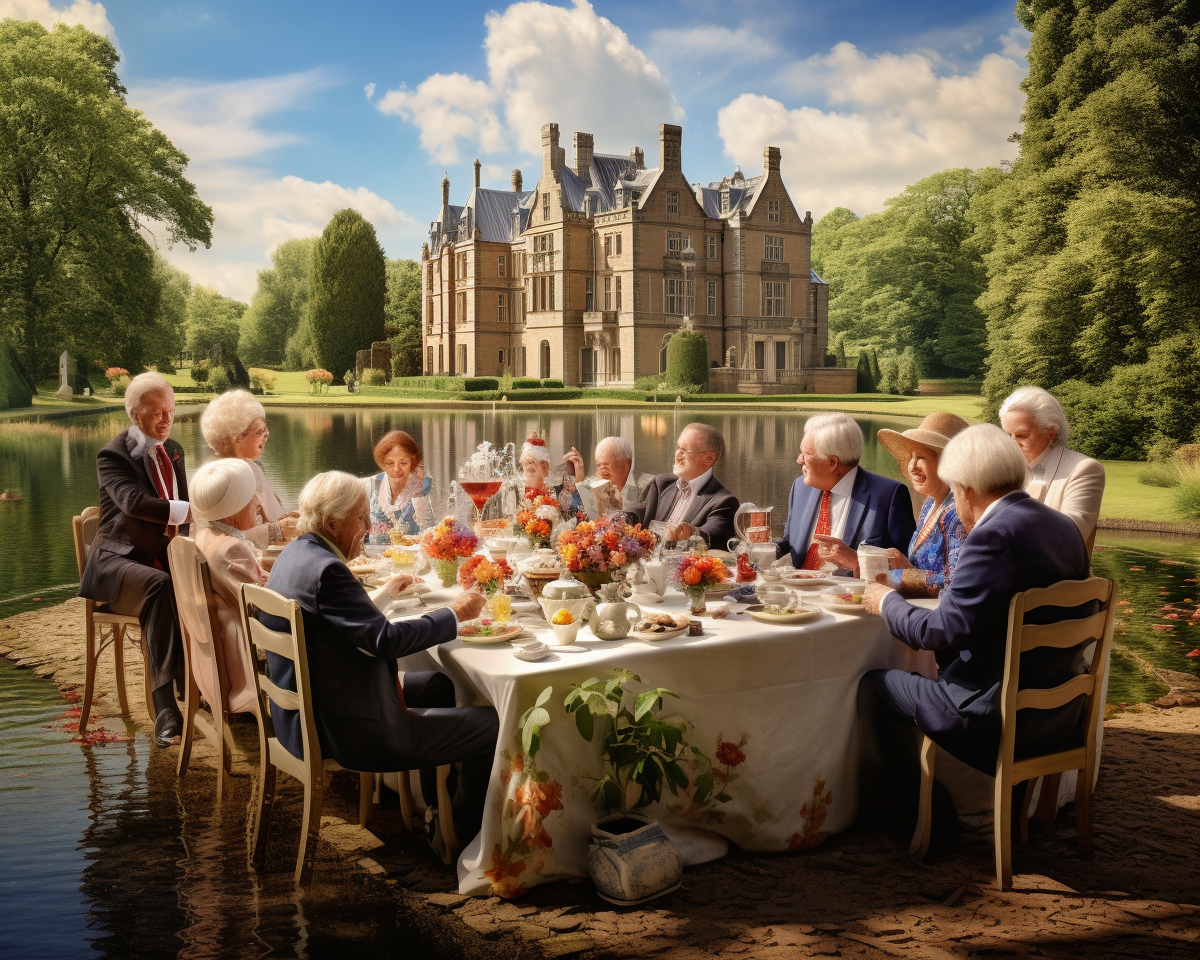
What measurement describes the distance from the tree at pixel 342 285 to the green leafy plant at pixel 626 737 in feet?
171

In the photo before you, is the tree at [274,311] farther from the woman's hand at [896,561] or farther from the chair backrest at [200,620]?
the woman's hand at [896,561]

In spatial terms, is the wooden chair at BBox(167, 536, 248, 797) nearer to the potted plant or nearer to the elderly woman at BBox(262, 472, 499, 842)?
the elderly woman at BBox(262, 472, 499, 842)

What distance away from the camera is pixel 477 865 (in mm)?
3135

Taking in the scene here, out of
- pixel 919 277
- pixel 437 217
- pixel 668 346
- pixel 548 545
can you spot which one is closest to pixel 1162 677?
pixel 548 545

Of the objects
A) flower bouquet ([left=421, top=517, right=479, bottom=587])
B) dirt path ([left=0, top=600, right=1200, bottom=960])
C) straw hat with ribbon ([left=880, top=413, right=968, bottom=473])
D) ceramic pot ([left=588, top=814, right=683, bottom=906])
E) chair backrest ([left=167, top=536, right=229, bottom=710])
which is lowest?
dirt path ([left=0, top=600, right=1200, bottom=960])

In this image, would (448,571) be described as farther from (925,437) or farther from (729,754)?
(925,437)

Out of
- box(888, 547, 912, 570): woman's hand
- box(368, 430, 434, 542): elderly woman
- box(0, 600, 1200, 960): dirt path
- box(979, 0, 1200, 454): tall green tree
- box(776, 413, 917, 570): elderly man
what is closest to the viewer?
box(0, 600, 1200, 960): dirt path

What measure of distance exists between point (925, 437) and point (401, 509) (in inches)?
108

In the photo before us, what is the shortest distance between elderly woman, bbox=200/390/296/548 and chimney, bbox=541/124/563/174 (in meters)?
44.5

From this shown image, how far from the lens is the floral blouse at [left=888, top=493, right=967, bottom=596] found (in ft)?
12.4

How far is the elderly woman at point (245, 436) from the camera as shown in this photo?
15.8 feet

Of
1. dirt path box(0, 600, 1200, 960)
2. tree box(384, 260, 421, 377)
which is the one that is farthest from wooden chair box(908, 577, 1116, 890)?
tree box(384, 260, 421, 377)

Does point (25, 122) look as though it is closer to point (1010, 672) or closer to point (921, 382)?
point (1010, 672)

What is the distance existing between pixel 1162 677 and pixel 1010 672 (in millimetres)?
3391
